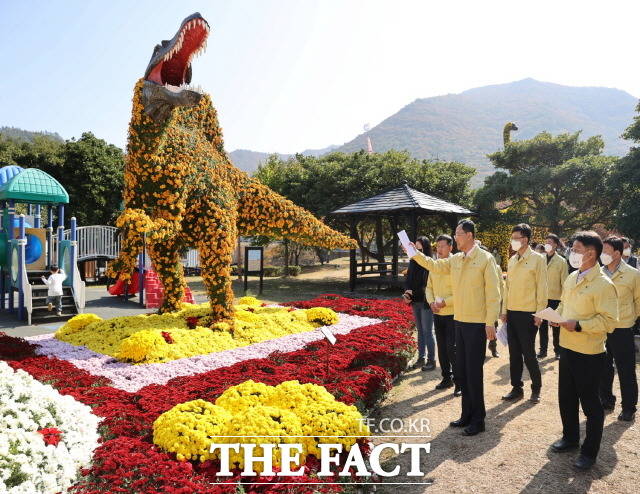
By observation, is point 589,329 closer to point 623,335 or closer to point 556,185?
point 623,335

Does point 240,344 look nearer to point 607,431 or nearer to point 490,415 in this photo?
point 490,415

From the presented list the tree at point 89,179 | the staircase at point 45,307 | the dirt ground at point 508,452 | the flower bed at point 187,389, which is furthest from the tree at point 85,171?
the dirt ground at point 508,452

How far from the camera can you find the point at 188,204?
7379 mm

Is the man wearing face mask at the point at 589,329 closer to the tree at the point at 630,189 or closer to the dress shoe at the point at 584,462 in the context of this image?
the dress shoe at the point at 584,462

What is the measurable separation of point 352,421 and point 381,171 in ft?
60.5

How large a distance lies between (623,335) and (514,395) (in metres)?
1.44

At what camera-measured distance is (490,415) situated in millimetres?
4938

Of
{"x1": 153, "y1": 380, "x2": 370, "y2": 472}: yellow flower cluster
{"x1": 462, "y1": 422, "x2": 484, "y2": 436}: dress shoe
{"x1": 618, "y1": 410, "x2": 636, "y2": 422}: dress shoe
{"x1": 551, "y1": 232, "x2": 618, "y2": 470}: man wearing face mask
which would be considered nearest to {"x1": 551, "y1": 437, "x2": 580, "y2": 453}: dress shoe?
{"x1": 551, "y1": 232, "x2": 618, "y2": 470}: man wearing face mask

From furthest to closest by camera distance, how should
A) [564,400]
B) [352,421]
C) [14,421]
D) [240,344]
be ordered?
1. [240,344]
2. [564,400]
3. [352,421]
4. [14,421]

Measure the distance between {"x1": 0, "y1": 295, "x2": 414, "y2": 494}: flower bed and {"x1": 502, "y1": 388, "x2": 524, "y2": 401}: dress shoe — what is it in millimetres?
1434

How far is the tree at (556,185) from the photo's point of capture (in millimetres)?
20766

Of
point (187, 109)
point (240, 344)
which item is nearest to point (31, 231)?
point (187, 109)

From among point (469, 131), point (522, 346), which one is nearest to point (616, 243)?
point (522, 346)

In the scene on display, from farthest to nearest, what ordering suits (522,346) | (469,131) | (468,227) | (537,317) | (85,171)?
(469,131) < (85,171) < (522,346) < (468,227) < (537,317)
